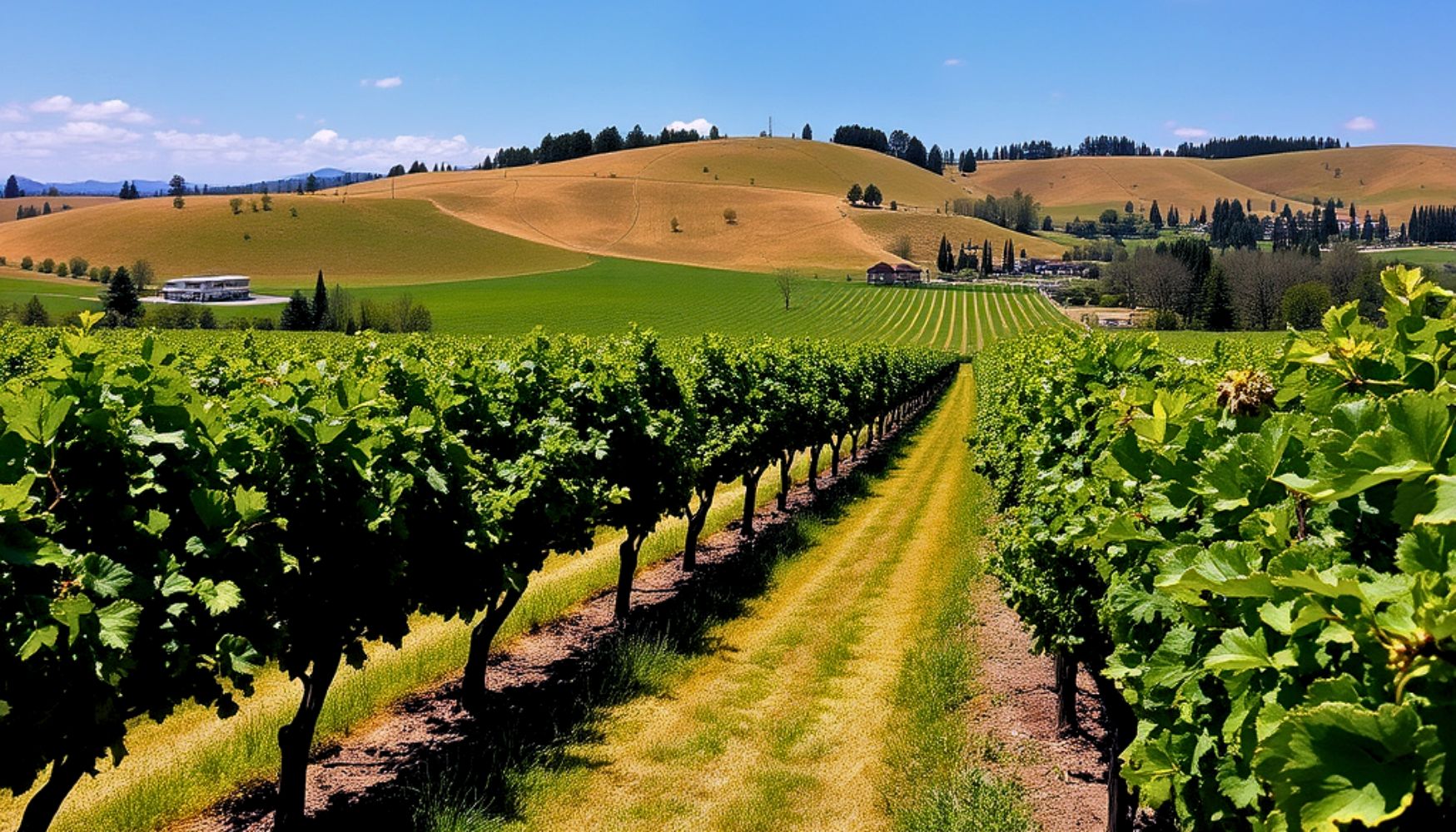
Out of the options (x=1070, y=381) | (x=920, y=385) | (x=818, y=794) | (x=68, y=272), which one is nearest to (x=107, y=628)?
(x=818, y=794)

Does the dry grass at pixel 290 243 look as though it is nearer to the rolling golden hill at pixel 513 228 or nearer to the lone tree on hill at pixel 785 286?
the rolling golden hill at pixel 513 228

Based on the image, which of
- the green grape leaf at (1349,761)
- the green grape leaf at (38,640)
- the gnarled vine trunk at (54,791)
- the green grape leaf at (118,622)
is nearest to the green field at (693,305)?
the gnarled vine trunk at (54,791)

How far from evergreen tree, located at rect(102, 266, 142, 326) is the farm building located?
89433mm

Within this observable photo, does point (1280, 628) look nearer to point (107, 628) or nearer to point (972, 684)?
point (107, 628)

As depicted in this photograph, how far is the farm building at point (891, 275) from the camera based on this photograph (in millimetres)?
131625

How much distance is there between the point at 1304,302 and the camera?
3137 inches

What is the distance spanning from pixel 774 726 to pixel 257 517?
21.1 ft

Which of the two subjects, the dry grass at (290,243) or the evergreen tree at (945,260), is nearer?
the dry grass at (290,243)

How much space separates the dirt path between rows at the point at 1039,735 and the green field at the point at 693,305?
69.3 meters

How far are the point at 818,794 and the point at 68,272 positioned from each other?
13722 cm

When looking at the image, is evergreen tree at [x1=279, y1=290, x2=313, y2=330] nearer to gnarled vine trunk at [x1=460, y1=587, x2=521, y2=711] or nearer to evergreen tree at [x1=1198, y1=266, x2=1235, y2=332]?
gnarled vine trunk at [x1=460, y1=587, x2=521, y2=711]

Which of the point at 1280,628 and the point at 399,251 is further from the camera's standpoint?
the point at 399,251

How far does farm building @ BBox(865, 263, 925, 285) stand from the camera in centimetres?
13162

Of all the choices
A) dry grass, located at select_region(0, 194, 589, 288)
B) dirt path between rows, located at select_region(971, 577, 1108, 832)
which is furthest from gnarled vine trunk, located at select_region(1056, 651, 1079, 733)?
dry grass, located at select_region(0, 194, 589, 288)
